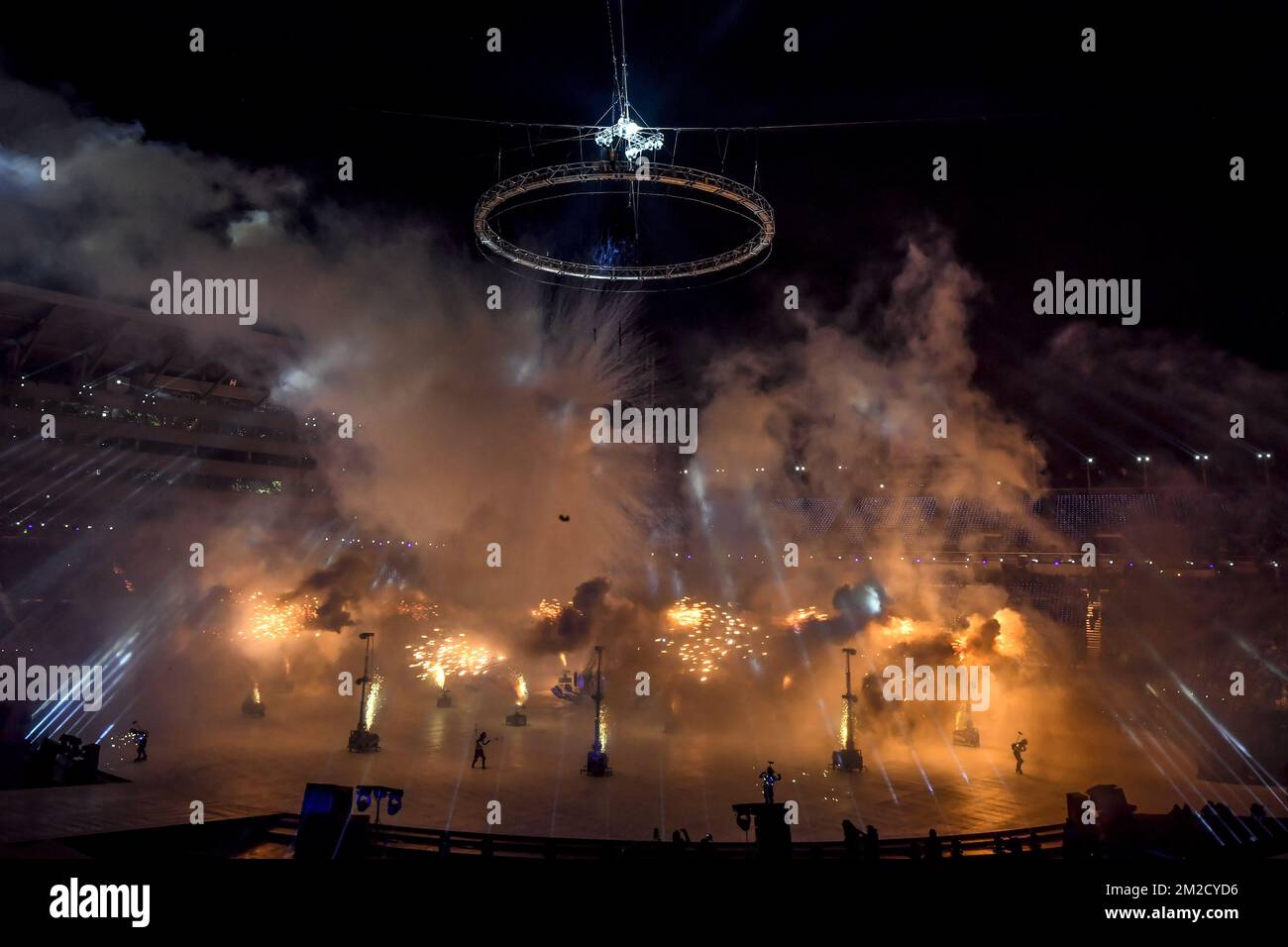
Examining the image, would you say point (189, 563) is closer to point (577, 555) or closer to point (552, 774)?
point (577, 555)

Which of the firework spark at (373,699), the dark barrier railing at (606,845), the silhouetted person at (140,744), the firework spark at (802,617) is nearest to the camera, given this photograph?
the dark barrier railing at (606,845)

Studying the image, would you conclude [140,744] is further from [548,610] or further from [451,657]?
[548,610]

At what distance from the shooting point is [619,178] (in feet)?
60.8

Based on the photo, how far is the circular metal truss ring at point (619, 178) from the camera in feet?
61.4

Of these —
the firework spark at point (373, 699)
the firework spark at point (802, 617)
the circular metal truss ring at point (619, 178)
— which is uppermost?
the circular metal truss ring at point (619, 178)

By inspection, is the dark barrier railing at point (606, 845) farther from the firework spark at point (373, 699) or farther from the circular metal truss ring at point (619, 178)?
the firework spark at point (373, 699)

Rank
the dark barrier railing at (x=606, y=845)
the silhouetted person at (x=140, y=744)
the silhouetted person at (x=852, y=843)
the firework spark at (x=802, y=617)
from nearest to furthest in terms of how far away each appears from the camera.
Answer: the dark barrier railing at (x=606, y=845), the silhouetted person at (x=852, y=843), the silhouetted person at (x=140, y=744), the firework spark at (x=802, y=617)

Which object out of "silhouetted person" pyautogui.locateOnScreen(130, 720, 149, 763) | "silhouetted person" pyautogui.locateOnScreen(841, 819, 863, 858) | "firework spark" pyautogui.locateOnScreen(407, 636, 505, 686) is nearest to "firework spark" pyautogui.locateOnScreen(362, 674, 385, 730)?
"firework spark" pyautogui.locateOnScreen(407, 636, 505, 686)

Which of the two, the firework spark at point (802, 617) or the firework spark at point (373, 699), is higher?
the firework spark at point (802, 617)

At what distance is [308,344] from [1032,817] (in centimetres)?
3828

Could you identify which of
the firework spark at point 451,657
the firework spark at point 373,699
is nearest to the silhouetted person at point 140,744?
the firework spark at point 373,699

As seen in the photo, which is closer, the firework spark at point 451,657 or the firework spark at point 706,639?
the firework spark at point 706,639

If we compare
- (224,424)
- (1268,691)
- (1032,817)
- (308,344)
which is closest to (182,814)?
(1032,817)


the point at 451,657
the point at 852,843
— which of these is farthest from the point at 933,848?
the point at 451,657
